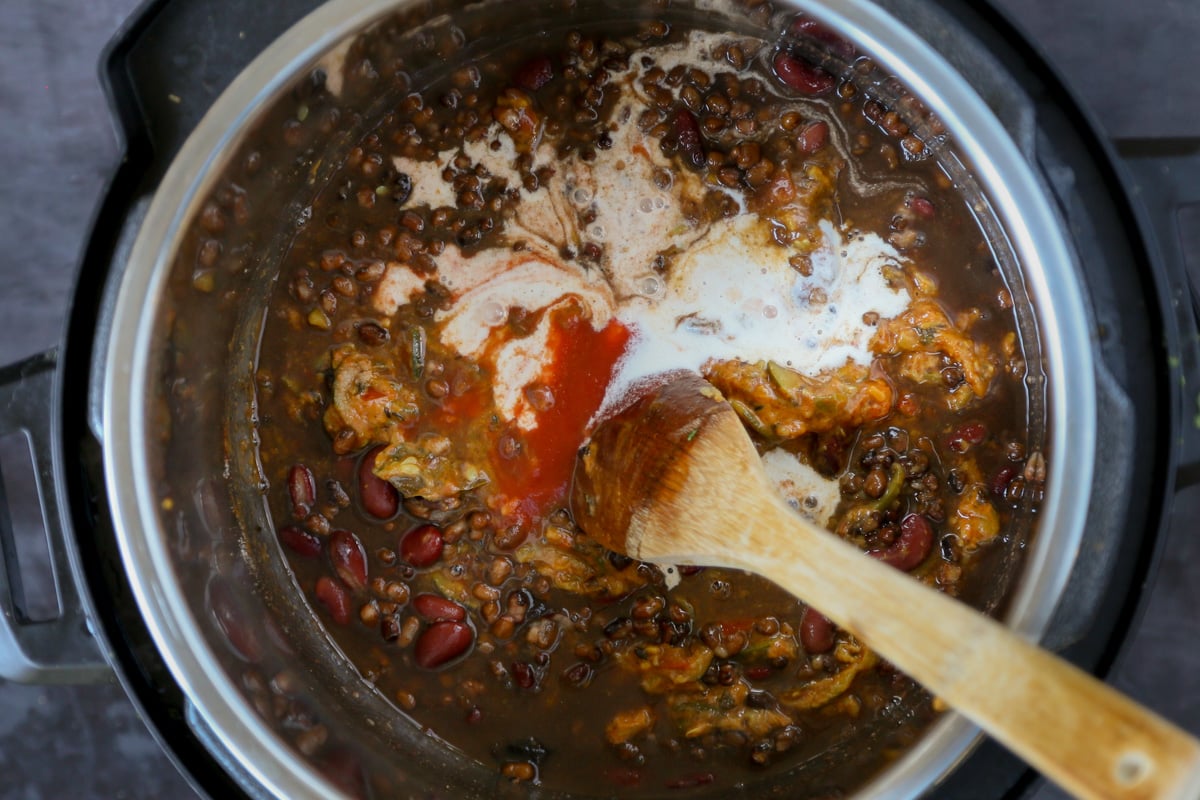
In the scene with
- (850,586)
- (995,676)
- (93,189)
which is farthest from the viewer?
(93,189)

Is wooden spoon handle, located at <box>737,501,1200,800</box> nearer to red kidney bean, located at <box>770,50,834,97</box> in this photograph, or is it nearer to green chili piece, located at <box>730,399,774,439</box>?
green chili piece, located at <box>730,399,774,439</box>

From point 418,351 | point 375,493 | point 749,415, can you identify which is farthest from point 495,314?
point 749,415

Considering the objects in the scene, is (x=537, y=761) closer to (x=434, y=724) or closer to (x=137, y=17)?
(x=434, y=724)

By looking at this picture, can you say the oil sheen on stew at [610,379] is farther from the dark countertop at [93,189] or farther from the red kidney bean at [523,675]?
the dark countertop at [93,189]

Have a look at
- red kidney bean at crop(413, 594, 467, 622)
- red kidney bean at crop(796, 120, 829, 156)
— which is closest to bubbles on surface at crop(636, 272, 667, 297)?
red kidney bean at crop(796, 120, 829, 156)

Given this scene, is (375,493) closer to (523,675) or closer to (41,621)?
(523,675)

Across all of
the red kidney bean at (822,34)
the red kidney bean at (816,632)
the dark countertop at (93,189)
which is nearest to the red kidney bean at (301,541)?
the dark countertop at (93,189)
